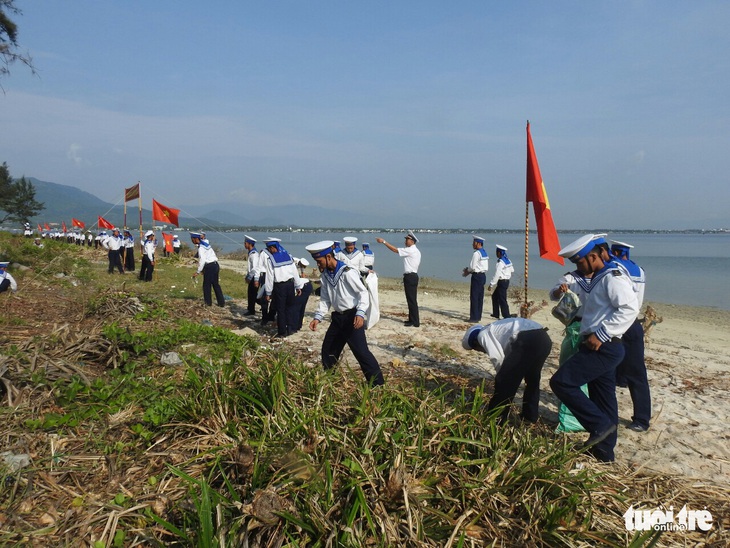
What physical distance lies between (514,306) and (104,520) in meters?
12.6

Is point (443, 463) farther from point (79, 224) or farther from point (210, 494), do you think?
point (79, 224)

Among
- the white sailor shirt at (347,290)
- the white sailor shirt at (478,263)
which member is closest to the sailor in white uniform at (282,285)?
the white sailor shirt at (347,290)

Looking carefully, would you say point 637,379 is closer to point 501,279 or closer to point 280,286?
point 280,286

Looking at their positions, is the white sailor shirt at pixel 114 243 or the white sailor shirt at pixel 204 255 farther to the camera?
the white sailor shirt at pixel 114 243

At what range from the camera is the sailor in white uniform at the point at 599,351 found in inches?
137

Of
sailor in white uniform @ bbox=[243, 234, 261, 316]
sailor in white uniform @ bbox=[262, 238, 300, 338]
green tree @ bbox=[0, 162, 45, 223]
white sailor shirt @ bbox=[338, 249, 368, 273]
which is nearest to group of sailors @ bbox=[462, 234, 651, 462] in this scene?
sailor in white uniform @ bbox=[262, 238, 300, 338]

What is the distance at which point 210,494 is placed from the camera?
2.41 m

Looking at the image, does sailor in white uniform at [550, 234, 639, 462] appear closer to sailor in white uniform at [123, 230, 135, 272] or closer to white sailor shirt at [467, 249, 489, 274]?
white sailor shirt at [467, 249, 489, 274]

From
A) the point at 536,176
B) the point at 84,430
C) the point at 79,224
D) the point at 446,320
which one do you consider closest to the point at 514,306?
the point at 446,320

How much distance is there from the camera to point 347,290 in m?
5.07

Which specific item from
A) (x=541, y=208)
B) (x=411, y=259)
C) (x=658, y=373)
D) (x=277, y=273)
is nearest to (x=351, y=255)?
(x=411, y=259)

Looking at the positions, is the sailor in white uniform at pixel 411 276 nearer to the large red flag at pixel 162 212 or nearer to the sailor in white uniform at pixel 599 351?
the sailor in white uniform at pixel 599 351

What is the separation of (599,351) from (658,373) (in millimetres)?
3487

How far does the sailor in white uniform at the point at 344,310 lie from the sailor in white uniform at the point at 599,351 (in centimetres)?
193
